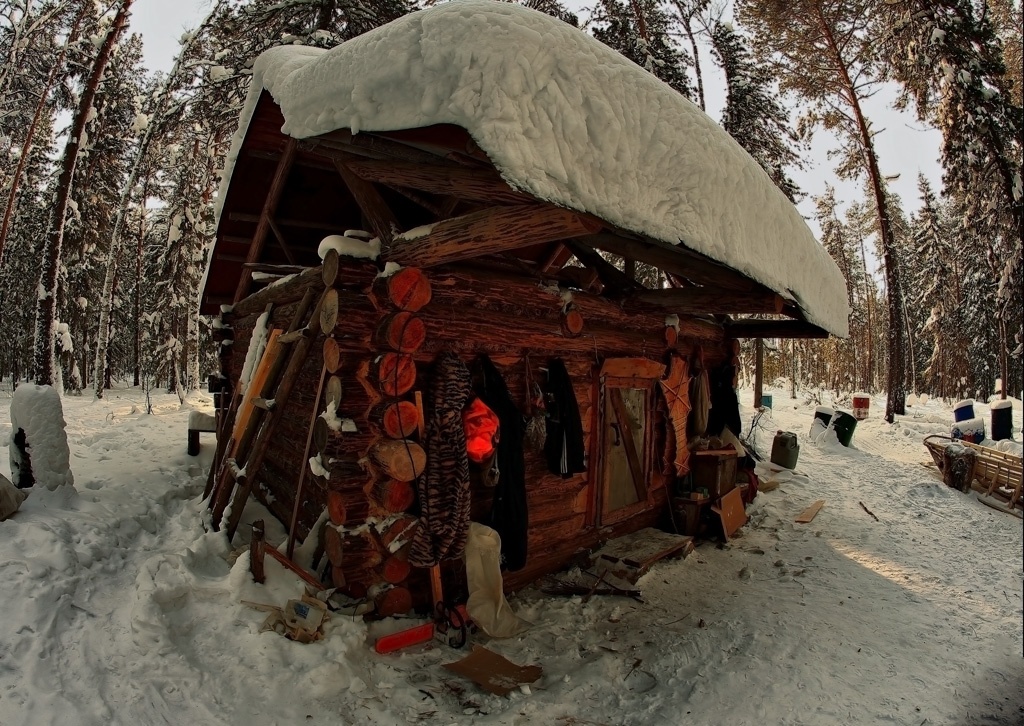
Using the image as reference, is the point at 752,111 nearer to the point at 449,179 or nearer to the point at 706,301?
the point at 706,301

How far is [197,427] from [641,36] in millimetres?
12912

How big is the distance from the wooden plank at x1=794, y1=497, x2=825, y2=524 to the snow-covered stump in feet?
31.0

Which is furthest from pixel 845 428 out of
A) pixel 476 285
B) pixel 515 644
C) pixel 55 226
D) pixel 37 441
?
pixel 55 226

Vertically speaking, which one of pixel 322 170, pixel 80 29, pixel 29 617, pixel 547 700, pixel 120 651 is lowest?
pixel 547 700

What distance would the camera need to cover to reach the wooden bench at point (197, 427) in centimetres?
802

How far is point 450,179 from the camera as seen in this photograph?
3.07m

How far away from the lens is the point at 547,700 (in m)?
3.62

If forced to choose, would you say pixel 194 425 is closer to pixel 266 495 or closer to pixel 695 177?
pixel 266 495

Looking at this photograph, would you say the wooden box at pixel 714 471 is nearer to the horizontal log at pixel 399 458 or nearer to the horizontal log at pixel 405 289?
the horizontal log at pixel 399 458

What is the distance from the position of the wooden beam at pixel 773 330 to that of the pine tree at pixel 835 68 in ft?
31.0

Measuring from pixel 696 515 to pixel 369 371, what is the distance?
17.3ft

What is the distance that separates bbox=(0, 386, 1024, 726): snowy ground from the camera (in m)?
3.03

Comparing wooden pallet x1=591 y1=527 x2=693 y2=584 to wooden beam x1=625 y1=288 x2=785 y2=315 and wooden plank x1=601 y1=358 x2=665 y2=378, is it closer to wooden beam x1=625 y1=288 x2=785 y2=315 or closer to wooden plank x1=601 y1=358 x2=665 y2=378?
wooden plank x1=601 y1=358 x2=665 y2=378

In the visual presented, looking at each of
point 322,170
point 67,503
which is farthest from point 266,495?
point 322,170
